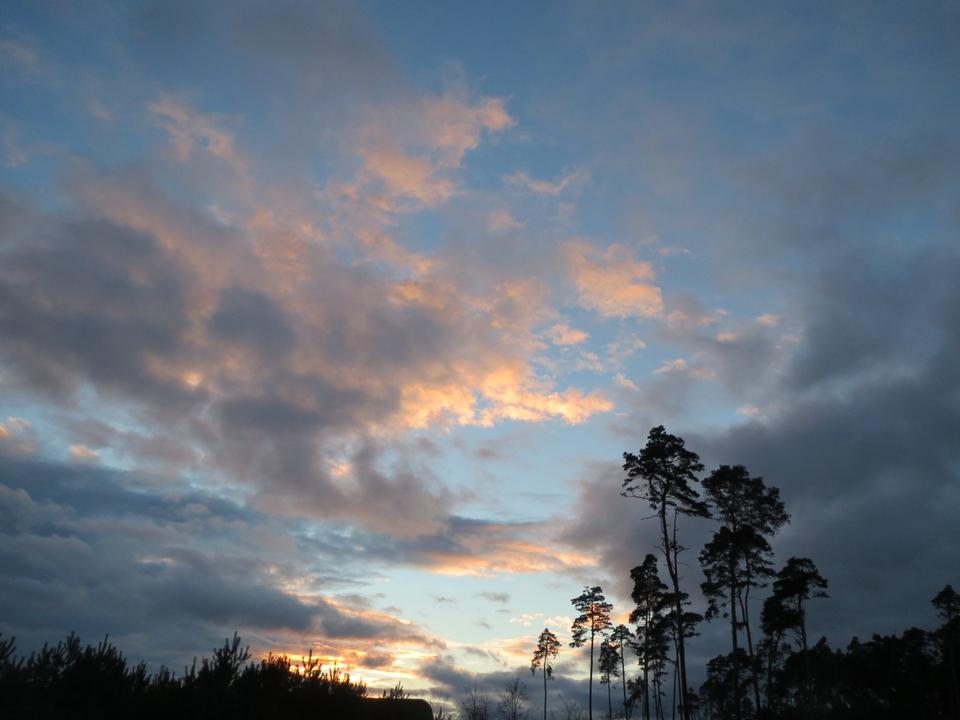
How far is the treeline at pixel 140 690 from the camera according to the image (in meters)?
10.0

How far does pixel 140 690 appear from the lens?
11.5 meters

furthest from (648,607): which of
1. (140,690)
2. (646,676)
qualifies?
(140,690)

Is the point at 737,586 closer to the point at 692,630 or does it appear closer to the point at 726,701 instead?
the point at 692,630

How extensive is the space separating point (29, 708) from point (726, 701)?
73.9 metres

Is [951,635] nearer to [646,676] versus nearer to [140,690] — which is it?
[646,676]

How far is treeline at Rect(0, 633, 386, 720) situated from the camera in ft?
32.9

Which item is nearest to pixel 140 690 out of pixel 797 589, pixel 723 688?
pixel 797 589

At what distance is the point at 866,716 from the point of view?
167 ft

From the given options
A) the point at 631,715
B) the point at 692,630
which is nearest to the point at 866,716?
the point at 692,630

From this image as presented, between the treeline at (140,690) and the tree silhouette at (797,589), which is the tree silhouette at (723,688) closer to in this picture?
the tree silhouette at (797,589)

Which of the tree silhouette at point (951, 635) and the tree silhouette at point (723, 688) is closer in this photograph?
the tree silhouette at point (951, 635)

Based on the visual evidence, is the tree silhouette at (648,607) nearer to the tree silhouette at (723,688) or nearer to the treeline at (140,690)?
the tree silhouette at (723,688)

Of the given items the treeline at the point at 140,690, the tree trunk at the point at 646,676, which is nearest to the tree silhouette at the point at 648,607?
the tree trunk at the point at 646,676

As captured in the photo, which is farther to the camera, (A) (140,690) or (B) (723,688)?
(B) (723,688)
